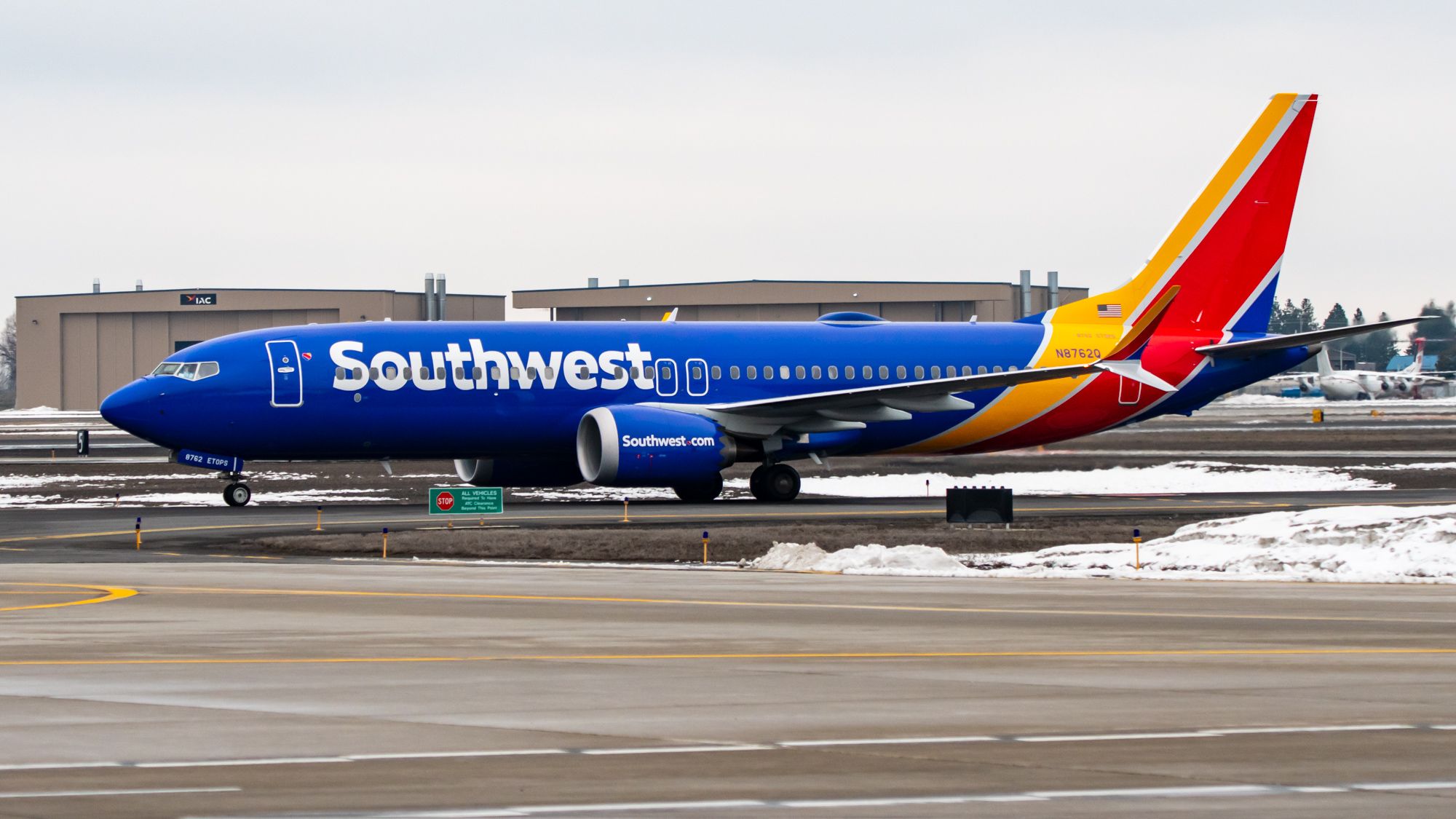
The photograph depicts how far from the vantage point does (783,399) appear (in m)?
39.4

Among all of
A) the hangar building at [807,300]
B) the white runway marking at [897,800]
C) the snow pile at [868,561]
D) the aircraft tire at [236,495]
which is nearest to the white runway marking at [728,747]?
the white runway marking at [897,800]

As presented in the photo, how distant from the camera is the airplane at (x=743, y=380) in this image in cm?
3891

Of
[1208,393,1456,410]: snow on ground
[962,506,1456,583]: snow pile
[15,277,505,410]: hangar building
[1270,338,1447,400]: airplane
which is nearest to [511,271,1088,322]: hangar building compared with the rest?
[15,277,505,410]: hangar building

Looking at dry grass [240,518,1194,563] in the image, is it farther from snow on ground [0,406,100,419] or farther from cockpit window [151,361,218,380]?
snow on ground [0,406,100,419]

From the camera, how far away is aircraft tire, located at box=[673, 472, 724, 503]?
4053cm

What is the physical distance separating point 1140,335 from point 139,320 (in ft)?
316

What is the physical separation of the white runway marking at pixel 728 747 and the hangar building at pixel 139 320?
10311 centimetres

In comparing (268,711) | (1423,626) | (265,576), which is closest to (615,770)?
(268,711)

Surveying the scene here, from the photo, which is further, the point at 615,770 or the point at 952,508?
the point at 952,508

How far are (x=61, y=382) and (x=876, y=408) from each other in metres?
101

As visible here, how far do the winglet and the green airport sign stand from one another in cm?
1555

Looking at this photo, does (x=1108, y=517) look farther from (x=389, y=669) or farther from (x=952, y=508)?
(x=389, y=669)

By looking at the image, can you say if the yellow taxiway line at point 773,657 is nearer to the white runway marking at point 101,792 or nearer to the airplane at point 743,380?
the white runway marking at point 101,792

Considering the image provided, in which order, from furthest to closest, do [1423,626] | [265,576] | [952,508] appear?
[952,508], [265,576], [1423,626]
